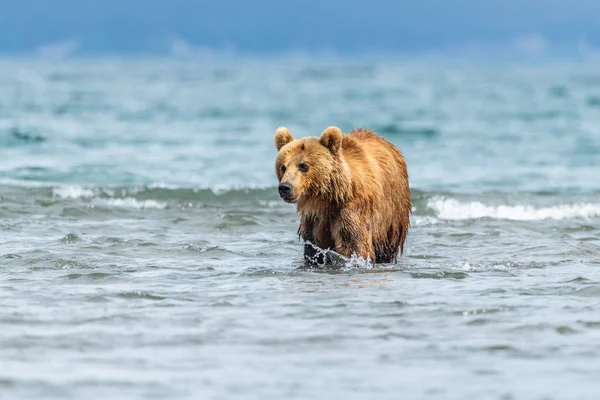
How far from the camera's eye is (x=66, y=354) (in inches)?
258

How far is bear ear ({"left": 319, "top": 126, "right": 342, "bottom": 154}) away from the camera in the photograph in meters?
9.02

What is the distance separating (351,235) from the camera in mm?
9289

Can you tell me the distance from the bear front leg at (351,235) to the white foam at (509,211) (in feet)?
17.2

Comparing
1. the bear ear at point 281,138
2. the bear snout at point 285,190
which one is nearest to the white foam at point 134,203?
the bear ear at point 281,138

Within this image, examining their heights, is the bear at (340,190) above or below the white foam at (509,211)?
above

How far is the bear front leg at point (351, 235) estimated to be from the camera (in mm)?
9250

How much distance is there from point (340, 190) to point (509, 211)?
6631mm

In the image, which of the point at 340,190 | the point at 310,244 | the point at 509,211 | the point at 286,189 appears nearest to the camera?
the point at 286,189

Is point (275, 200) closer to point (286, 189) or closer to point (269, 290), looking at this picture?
point (286, 189)

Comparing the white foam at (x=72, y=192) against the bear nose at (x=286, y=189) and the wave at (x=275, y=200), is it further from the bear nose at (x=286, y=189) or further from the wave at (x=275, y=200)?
the bear nose at (x=286, y=189)

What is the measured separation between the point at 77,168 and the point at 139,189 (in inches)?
151

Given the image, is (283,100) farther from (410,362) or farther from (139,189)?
(410,362)

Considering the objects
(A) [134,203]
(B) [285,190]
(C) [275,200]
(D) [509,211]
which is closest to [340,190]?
(B) [285,190]

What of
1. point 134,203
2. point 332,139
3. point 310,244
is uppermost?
point 332,139
